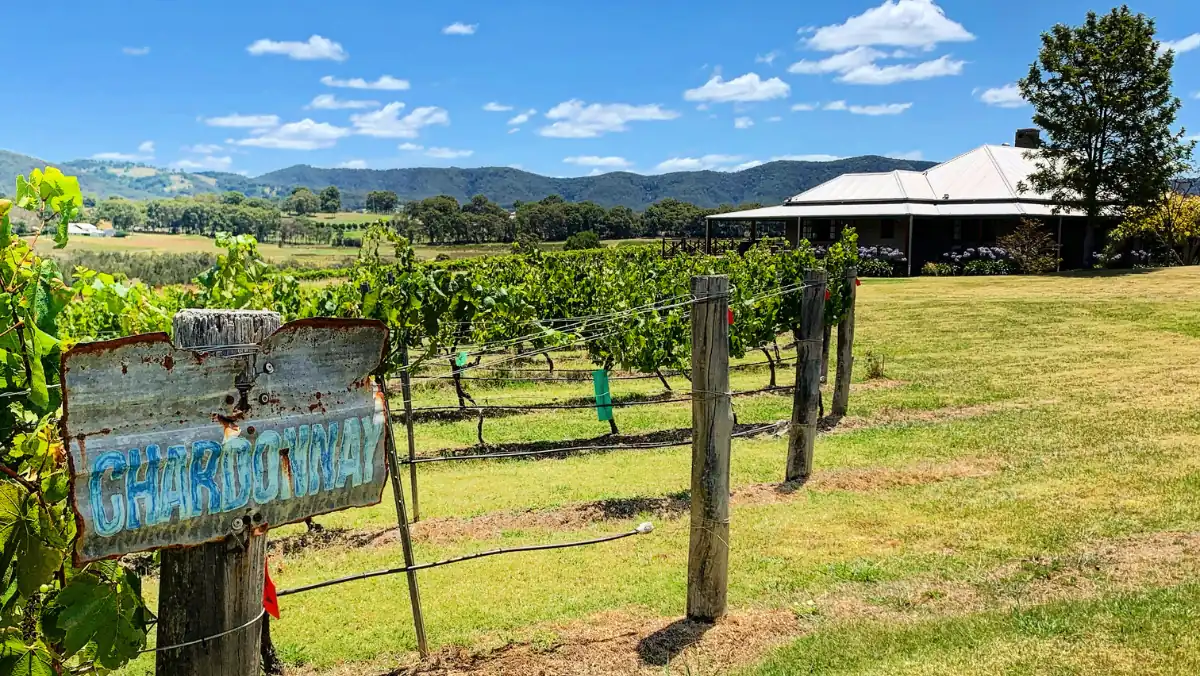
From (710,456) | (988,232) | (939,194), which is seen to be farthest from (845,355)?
(939,194)

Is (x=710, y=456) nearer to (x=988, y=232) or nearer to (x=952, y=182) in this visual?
(x=988, y=232)

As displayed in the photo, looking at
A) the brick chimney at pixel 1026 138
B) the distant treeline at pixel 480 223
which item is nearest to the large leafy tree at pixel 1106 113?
the brick chimney at pixel 1026 138

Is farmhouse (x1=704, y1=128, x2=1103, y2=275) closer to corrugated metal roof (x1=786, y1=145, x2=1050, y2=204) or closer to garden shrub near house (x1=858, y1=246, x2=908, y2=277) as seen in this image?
corrugated metal roof (x1=786, y1=145, x2=1050, y2=204)

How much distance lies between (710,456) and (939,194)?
36.4 m

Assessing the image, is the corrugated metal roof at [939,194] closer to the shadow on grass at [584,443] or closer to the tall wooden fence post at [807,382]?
the shadow on grass at [584,443]

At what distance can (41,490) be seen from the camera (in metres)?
2.35

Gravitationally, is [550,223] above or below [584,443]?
above

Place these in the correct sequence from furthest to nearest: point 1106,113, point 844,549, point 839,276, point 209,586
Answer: point 1106,113, point 839,276, point 844,549, point 209,586

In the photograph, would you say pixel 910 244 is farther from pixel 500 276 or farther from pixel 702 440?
pixel 702 440

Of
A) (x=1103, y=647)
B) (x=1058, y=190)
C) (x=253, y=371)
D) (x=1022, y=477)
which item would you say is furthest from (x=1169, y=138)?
(x=253, y=371)

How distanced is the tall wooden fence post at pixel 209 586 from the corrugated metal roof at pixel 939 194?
1280 inches

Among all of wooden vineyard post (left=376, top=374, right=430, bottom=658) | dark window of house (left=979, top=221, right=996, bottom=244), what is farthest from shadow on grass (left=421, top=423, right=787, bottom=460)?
dark window of house (left=979, top=221, right=996, bottom=244)

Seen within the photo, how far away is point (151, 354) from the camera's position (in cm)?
216

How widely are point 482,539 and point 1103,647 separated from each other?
4.73 m
